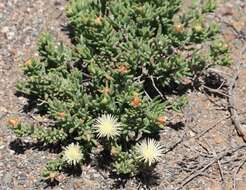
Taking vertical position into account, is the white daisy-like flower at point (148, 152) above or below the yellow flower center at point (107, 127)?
below

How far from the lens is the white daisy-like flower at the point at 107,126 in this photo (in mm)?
3129

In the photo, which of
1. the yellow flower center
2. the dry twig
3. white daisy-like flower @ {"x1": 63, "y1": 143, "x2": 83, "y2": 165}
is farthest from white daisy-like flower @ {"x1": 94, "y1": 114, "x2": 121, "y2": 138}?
the dry twig

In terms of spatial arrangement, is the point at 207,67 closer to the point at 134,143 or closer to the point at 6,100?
the point at 134,143

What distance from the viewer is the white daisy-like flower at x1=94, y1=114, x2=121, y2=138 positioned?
3.13 metres

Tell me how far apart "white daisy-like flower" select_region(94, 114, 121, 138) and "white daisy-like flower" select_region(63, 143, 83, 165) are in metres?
0.15

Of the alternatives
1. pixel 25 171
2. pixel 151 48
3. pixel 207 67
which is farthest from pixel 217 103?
pixel 25 171

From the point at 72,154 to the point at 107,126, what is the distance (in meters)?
0.24

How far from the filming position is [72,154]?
123 inches

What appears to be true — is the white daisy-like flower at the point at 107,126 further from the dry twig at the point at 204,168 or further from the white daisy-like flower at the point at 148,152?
the dry twig at the point at 204,168

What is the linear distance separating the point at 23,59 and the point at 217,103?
4.34ft

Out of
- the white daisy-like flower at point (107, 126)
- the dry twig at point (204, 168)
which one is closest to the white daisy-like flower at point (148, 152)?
the white daisy-like flower at point (107, 126)

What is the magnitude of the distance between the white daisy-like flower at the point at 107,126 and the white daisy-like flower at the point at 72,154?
0.50ft

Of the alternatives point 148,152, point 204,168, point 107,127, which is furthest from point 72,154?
point 204,168

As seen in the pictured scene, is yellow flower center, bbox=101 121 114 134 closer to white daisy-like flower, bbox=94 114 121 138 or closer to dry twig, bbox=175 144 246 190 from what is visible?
white daisy-like flower, bbox=94 114 121 138
